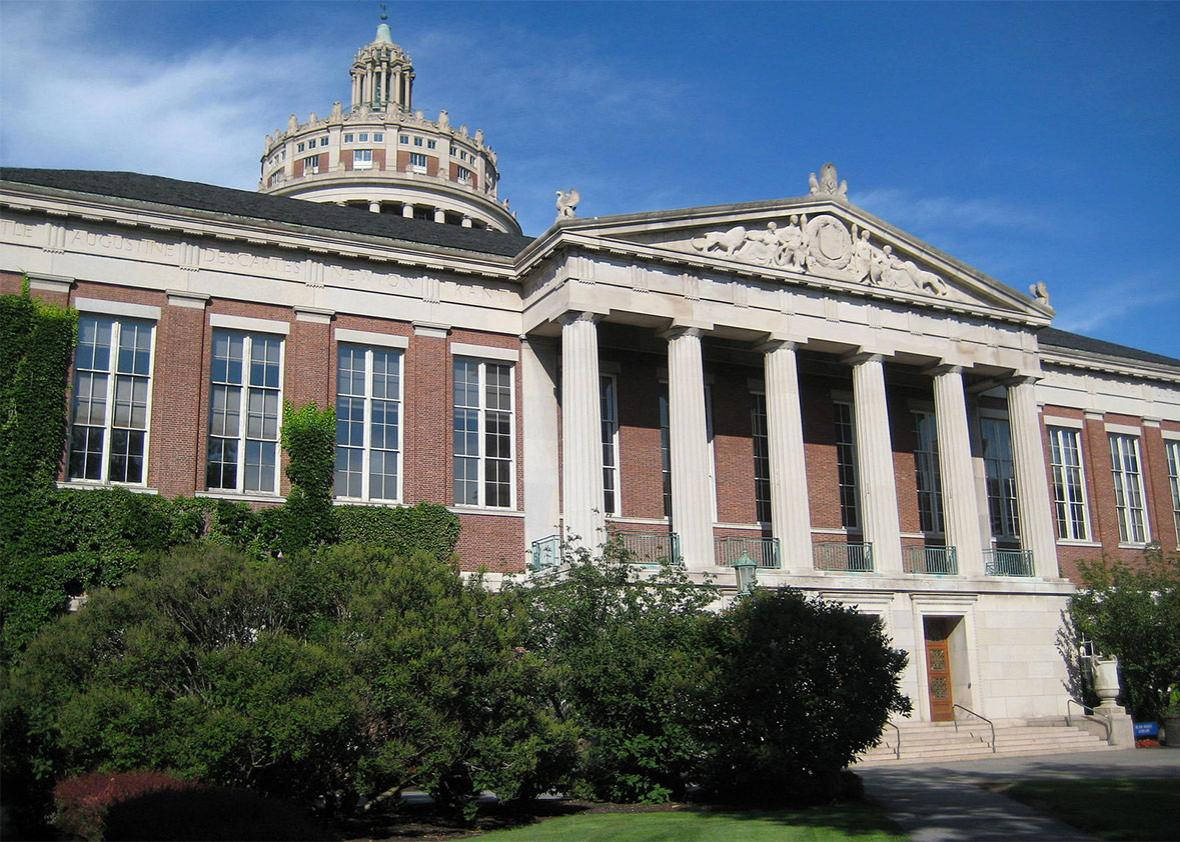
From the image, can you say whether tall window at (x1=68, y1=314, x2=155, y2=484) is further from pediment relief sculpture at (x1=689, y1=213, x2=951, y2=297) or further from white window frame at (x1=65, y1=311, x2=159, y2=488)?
pediment relief sculpture at (x1=689, y1=213, x2=951, y2=297)

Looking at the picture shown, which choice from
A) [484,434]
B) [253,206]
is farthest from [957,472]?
[253,206]

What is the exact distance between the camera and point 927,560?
39812 millimetres

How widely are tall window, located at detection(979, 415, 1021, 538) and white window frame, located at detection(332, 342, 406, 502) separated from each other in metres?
22.5

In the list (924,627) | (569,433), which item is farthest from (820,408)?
(569,433)

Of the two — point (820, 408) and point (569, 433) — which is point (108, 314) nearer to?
point (569, 433)

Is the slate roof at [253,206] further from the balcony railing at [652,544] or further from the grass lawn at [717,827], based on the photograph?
the grass lawn at [717,827]

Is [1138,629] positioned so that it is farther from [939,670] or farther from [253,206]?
[253,206]

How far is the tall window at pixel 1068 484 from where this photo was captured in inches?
1753

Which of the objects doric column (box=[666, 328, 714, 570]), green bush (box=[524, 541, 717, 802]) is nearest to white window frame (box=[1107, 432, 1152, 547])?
doric column (box=[666, 328, 714, 570])

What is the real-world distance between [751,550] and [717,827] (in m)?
18.3

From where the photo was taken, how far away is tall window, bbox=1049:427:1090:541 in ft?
146

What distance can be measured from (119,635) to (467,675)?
19.4ft

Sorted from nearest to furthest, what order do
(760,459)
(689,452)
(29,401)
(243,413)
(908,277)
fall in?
(29,401)
(243,413)
(689,452)
(760,459)
(908,277)

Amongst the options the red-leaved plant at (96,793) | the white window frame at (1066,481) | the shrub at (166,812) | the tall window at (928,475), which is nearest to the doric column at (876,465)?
the tall window at (928,475)
